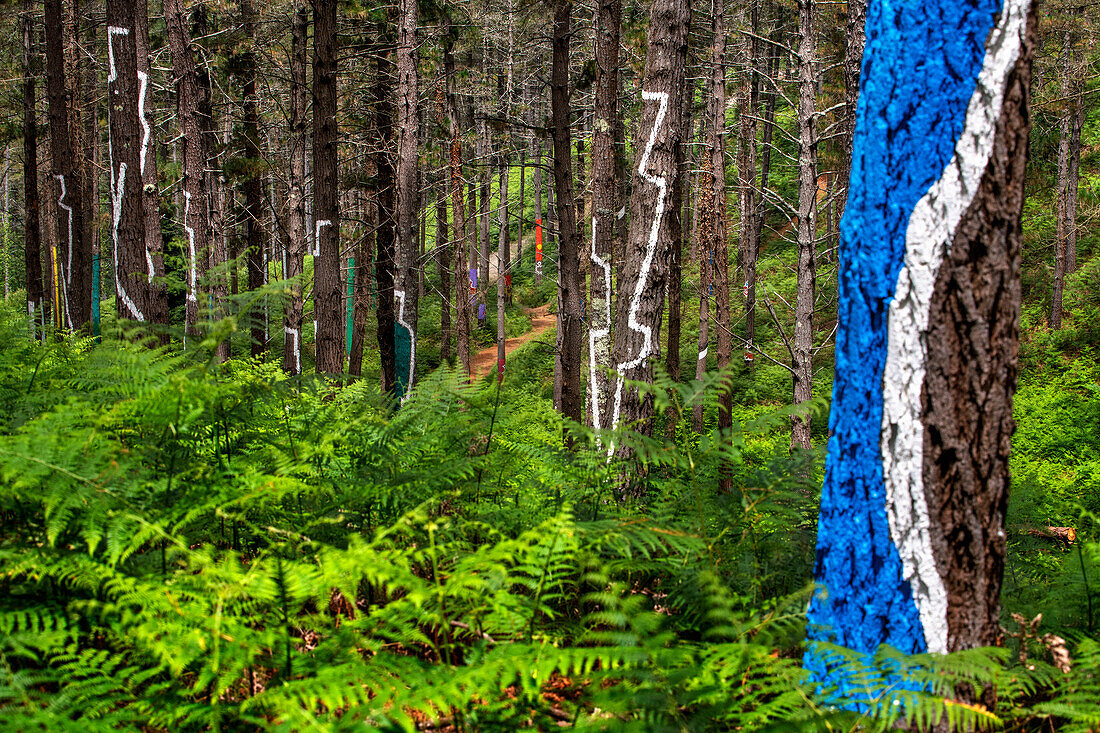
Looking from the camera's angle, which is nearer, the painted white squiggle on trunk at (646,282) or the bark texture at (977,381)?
the bark texture at (977,381)

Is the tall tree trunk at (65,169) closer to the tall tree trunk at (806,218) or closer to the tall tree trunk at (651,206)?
the tall tree trunk at (651,206)

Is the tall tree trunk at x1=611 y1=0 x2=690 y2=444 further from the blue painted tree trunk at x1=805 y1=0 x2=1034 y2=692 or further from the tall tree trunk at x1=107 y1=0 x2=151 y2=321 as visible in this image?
the tall tree trunk at x1=107 y1=0 x2=151 y2=321

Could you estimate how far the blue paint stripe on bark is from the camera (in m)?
2.25

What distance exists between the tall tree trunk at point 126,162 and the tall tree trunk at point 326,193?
7.88 ft

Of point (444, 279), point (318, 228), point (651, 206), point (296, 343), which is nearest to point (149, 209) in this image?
point (318, 228)

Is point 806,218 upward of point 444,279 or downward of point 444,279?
upward

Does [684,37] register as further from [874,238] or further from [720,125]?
[720,125]

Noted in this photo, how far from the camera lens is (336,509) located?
10.4 feet

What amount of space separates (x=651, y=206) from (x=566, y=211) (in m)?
4.85

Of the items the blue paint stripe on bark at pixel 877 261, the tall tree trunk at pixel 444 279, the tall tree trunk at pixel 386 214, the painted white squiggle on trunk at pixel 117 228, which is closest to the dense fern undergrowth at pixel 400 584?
the blue paint stripe on bark at pixel 877 261

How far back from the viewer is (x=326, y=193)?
1151 centimetres

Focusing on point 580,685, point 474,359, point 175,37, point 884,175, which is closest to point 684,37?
point 884,175

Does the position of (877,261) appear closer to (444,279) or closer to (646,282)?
(646,282)

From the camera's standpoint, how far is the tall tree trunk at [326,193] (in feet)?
35.8
